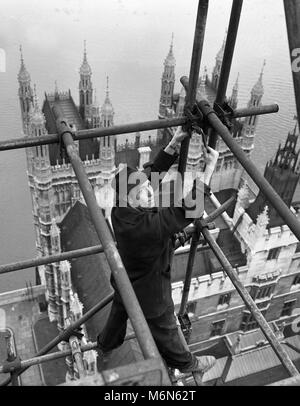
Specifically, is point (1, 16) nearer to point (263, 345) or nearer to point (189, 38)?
point (189, 38)

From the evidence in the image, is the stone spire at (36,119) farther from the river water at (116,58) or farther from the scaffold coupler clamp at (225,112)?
the scaffold coupler clamp at (225,112)

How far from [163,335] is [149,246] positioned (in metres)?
1.91

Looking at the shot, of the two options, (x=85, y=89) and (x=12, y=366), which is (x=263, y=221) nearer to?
(x=85, y=89)

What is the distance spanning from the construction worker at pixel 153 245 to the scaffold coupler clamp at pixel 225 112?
691mm

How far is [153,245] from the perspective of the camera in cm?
619

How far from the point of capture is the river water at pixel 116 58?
3859 cm

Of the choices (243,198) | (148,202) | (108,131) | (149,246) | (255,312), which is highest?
(108,131)

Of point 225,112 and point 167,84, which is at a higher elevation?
point 225,112

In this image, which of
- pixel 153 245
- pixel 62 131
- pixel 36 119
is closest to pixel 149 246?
pixel 153 245

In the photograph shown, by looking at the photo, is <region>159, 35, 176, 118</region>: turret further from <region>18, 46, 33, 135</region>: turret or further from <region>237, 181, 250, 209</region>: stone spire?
<region>237, 181, 250, 209</region>: stone spire

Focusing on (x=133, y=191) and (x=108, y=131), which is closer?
(x=133, y=191)

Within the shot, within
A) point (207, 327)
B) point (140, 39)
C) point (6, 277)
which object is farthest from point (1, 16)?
point (207, 327)

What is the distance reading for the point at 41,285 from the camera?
3206cm

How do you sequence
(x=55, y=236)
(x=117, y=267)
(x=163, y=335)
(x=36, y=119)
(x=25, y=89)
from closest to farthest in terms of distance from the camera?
(x=117, y=267)
(x=163, y=335)
(x=36, y=119)
(x=55, y=236)
(x=25, y=89)
